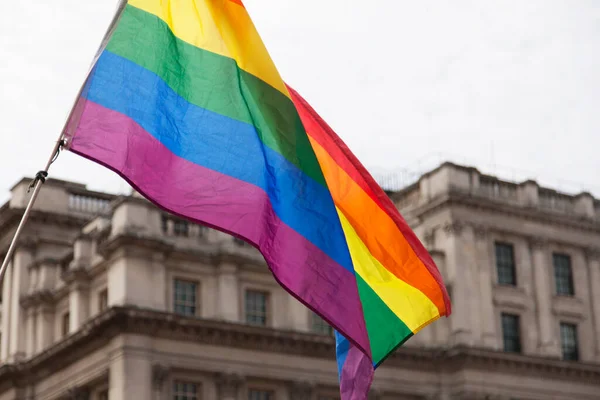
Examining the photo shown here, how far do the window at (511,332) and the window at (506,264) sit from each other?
1.43 m

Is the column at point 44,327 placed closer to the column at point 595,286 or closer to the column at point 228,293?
the column at point 228,293

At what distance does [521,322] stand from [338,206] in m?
35.5

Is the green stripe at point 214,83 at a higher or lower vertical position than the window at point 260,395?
lower

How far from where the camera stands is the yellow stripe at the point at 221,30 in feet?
51.6

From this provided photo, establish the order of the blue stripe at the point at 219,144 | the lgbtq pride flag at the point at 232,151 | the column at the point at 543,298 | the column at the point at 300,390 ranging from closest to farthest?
the lgbtq pride flag at the point at 232,151
the blue stripe at the point at 219,144
the column at the point at 300,390
the column at the point at 543,298

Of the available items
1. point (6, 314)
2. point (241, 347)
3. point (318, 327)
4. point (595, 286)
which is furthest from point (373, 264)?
point (595, 286)

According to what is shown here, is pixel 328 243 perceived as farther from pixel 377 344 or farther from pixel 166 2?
pixel 166 2

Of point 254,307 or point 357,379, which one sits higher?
point 254,307

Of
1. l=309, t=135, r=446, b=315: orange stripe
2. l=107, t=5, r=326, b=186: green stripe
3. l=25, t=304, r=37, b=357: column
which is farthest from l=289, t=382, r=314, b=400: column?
l=107, t=5, r=326, b=186: green stripe

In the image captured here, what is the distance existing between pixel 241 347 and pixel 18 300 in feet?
32.1

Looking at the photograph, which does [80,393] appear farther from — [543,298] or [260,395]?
[543,298]

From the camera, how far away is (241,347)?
44.9 m

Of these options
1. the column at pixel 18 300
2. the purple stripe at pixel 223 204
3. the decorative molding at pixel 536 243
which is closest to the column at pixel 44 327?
the column at pixel 18 300

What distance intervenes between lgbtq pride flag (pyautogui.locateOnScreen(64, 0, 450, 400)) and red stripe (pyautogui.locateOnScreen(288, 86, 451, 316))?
466mm
